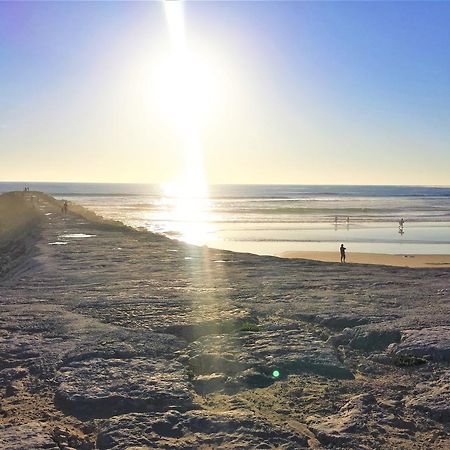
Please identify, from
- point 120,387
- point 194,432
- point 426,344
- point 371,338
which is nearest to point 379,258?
point 371,338

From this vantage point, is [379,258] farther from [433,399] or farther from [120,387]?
[120,387]

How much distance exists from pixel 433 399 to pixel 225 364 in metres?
2.25

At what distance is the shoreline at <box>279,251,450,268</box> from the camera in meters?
25.5

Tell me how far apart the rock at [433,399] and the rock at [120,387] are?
7.22ft

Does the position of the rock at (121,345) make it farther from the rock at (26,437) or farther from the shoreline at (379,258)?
the shoreline at (379,258)

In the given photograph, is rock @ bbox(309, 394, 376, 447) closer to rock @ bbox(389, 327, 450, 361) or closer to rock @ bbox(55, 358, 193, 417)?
rock @ bbox(55, 358, 193, 417)

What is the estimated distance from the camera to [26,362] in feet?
21.5

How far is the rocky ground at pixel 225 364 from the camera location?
486cm

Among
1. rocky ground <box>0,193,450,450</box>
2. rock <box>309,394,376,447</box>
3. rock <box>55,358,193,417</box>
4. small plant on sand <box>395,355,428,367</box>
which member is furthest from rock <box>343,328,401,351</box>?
rock <box>55,358,193,417</box>

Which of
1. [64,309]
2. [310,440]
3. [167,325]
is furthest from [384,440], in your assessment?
[64,309]

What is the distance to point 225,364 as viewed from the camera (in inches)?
253

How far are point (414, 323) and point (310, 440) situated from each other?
3777mm

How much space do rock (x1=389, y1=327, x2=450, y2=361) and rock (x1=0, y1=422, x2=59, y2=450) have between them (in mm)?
4149

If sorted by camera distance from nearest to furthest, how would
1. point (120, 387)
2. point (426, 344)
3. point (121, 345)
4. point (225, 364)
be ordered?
point (120, 387), point (225, 364), point (426, 344), point (121, 345)
